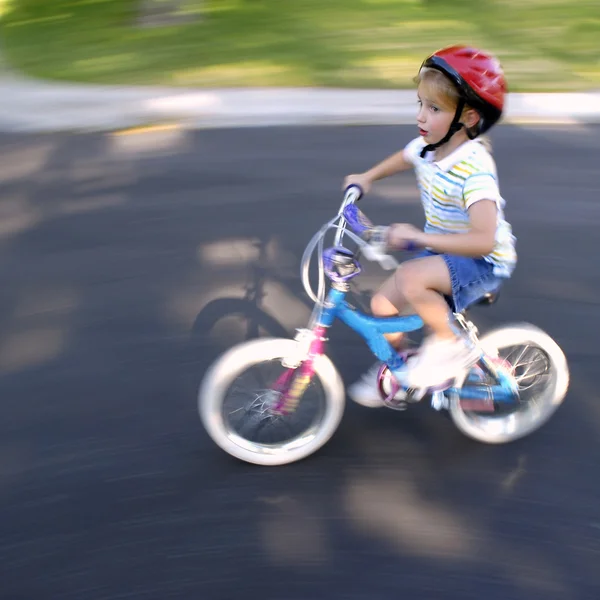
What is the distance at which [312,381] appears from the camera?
2.93m

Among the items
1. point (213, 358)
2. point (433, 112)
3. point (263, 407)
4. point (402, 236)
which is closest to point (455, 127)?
point (433, 112)

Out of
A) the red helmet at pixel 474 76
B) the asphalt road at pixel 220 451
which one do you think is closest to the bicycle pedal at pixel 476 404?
the asphalt road at pixel 220 451

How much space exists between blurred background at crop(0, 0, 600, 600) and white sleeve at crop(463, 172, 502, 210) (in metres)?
1.19

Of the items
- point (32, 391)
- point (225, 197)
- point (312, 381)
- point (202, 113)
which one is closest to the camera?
point (312, 381)

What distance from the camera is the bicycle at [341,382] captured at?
2775mm

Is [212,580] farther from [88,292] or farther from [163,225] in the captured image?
[163,225]

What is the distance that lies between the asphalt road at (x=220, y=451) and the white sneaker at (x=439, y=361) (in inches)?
16.6

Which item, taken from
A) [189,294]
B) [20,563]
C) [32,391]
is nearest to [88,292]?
[189,294]

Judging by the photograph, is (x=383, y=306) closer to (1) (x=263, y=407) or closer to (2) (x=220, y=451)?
(1) (x=263, y=407)

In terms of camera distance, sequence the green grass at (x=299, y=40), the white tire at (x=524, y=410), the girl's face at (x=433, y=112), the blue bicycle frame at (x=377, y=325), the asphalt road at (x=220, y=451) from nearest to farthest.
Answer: the girl's face at (x=433, y=112), the asphalt road at (x=220, y=451), the blue bicycle frame at (x=377, y=325), the white tire at (x=524, y=410), the green grass at (x=299, y=40)

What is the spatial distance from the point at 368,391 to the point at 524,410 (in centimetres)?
70

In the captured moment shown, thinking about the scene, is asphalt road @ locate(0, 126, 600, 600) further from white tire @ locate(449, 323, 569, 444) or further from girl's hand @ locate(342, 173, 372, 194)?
girl's hand @ locate(342, 173, 372, 194)

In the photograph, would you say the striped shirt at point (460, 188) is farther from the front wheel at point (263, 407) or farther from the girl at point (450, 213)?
the front wheel at point (263, 407)

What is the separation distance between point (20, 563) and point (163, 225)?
2.80 metres
